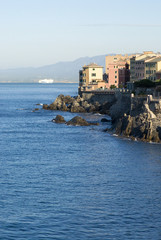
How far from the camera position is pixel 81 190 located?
151 ft

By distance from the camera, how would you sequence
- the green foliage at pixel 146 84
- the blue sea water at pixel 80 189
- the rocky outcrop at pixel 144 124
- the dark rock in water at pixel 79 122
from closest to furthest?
the blue sea water at pixel 80 189, the rocky outcrop at pixel 144 124, the dark rock in water at pixel 79 122, the green foliage at pixel 146 84

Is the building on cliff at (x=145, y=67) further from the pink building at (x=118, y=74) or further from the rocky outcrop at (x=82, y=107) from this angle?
the rocky outcrop at (x=82, y=107)

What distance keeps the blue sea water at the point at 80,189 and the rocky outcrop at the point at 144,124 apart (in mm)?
2803

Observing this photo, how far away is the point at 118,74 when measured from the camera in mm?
176000

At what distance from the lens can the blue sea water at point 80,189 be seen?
3606 cm

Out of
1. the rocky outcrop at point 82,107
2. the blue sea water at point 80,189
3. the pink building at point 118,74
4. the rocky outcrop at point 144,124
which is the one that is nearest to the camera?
the blue sea water at point 80,189

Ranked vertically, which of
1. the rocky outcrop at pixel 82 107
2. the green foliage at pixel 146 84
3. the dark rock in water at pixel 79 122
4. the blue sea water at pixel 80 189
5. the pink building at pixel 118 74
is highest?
the pink building at pixel 118 74

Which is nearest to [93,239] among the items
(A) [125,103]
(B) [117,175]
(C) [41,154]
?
(B) [117,175]

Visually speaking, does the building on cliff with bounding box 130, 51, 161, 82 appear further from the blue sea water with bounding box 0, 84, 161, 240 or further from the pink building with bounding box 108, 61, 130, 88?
the blue sea water with bounding box 0, 84, 161, 240

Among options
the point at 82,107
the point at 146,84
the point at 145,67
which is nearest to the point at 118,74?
the point at 145,67

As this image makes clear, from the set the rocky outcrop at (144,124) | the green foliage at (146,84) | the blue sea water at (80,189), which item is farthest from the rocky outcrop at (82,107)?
the blue sea water at (80,189)

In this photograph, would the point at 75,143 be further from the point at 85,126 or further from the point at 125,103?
the point at 125,103

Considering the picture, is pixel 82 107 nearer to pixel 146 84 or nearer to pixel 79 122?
pixel 146 84

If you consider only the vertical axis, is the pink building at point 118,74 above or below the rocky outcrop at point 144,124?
above
